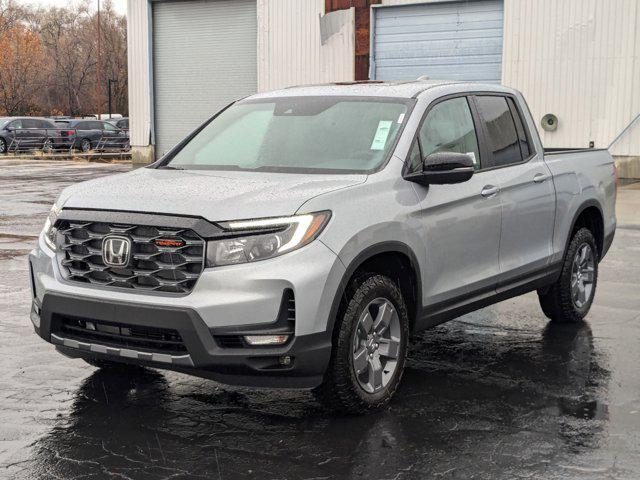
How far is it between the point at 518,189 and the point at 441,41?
16.9m

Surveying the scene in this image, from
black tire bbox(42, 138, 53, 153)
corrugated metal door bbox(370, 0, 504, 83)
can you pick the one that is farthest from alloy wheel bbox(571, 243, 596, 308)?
black tire bbox(42, 138, 53, 153)

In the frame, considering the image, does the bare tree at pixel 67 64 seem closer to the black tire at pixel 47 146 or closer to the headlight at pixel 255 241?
the black tire at pixel 47 146

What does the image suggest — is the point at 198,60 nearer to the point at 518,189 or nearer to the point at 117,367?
the point at 518,189

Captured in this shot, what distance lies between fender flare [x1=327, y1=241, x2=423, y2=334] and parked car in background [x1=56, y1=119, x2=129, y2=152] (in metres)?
35.4

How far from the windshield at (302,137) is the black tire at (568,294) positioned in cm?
221

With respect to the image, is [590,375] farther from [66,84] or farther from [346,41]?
[66,84]

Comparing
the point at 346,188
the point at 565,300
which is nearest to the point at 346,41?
the point at 565,300

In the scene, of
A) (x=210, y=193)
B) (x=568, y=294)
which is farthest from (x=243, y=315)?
(x=568, y=294)

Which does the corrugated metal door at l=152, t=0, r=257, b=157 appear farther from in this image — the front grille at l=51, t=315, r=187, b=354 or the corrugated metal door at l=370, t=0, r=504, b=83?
the front grille at l=51, t=315, r=187, b=354

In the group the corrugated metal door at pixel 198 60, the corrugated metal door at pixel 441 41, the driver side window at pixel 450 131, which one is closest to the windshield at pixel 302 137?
the driver side window at pixel 450 131

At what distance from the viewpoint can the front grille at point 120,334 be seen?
484 cm

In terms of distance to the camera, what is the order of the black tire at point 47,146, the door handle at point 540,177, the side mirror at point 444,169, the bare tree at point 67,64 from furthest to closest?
the bare tree at point 67,64, the black tire at point 47,146, the door handle at point 540,177, the side mirror at point 444,169

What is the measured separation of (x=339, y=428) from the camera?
511 centimetres

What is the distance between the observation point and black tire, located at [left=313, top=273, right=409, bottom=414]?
5.04m
